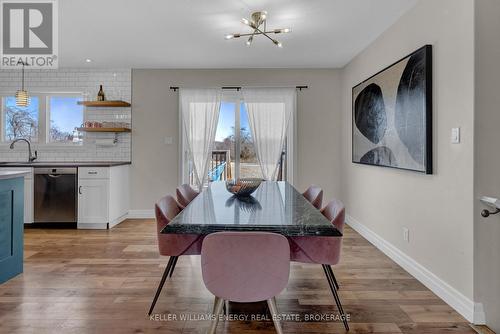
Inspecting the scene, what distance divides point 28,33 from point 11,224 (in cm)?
226

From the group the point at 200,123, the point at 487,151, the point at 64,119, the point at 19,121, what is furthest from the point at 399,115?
the point at 19,121

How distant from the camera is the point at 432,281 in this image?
2.51 metres

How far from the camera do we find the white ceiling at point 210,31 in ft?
9.62

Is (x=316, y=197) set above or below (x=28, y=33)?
below

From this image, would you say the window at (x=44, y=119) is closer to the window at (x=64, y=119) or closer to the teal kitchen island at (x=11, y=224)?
the window at (x=64, y=119)

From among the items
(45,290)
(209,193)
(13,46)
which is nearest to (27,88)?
(13,46)

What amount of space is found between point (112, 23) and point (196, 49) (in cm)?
111

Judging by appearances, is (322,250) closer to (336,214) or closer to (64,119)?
(336,214)

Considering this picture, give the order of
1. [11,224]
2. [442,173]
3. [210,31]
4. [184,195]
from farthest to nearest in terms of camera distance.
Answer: [210,31]
[184,195]
[11,224]
[442,173]

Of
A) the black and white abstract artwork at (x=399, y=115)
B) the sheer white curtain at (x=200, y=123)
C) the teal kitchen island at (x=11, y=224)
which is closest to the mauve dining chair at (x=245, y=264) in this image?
the black and white abstract artwork at (x=399, y=115)

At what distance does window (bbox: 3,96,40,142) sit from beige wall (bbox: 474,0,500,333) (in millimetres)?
5902

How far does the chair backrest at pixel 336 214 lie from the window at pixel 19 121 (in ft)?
16.6

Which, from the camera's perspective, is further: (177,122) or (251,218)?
(177,122)

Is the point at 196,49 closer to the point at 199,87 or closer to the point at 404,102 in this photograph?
the point at 199,87
